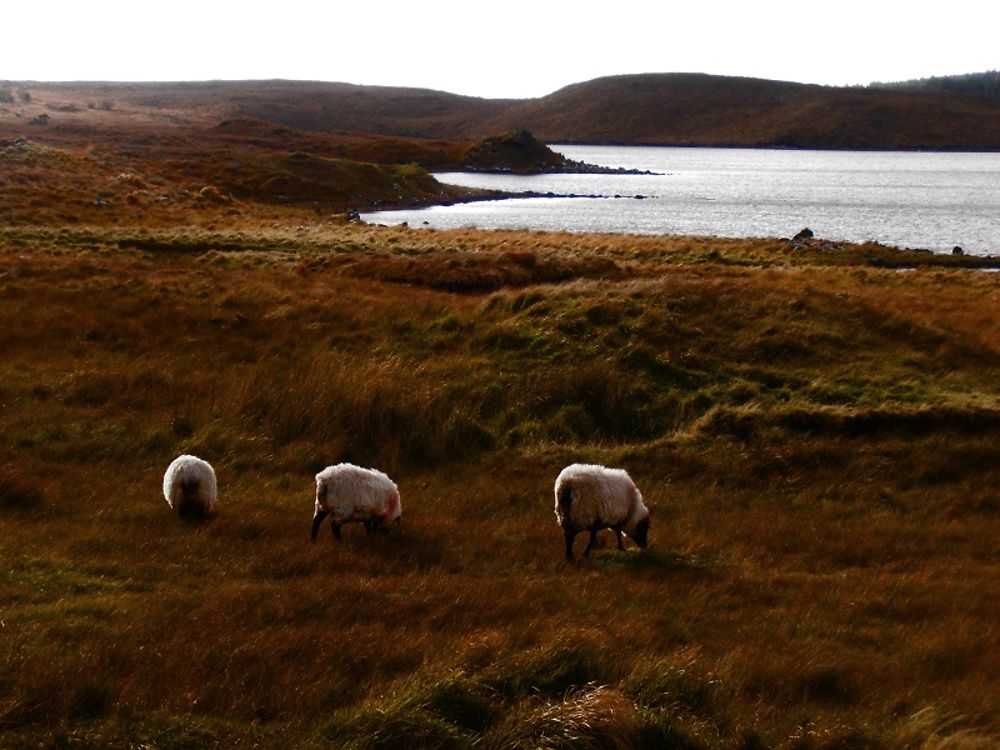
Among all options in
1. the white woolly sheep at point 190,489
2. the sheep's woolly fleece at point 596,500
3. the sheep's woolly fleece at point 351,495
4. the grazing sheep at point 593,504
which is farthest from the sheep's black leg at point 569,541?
the white woolly sheep at point 190,489

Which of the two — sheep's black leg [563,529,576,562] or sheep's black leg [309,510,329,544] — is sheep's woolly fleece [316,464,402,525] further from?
sheep's black leg [563,529,576,562]

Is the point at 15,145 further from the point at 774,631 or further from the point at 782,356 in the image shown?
the point at 774,631

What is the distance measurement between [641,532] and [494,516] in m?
2.56

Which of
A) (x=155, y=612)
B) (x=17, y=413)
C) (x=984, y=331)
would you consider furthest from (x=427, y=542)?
(x=984, y=331)

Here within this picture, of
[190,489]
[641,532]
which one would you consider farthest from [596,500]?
[190,489]

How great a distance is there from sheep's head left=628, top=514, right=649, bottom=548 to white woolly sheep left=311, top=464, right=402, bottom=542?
369cm

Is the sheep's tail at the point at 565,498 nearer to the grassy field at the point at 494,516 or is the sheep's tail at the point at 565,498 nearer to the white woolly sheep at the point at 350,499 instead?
the grassy field at the point at 494,516

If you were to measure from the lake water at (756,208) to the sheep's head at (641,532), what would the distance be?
61.3 metres

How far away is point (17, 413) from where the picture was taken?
17.2 m

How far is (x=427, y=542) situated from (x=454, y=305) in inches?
594

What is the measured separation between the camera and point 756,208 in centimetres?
10881

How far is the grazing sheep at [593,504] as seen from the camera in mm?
12055

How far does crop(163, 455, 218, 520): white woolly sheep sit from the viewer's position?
1248 cm

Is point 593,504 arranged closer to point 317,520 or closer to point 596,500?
point 596,500
